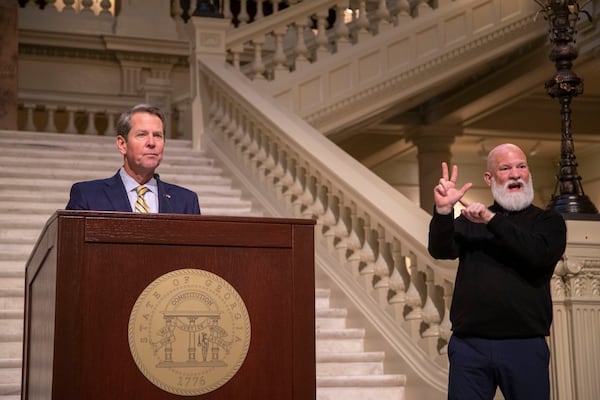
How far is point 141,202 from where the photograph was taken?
2.90 meters

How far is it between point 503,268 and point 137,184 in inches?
46.0

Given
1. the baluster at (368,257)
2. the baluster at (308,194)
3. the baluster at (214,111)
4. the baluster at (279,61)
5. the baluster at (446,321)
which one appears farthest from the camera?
the baluster at (279,61)

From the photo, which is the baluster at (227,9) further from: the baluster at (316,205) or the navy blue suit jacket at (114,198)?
the navy blue suit jacket at (114,198)

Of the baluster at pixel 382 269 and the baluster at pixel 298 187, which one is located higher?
the baluster at pixel 298 187

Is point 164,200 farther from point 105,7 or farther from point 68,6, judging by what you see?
point 105,7

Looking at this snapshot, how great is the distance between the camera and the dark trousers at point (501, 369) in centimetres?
304

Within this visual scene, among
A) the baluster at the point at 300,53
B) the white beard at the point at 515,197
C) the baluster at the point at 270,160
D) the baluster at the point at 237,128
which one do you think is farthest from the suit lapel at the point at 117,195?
the baluster at the point at 300,53

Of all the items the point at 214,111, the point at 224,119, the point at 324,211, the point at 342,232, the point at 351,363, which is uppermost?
the point at 214,111

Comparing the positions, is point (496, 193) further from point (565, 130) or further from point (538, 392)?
point (565, 130)

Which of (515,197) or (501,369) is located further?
(515,197)

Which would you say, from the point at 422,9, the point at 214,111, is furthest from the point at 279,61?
the point at 422,9

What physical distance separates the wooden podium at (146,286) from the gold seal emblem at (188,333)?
2cm

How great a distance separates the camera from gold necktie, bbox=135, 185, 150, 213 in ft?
9.45

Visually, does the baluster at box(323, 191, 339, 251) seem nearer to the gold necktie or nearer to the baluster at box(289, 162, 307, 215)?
the baluster at box(289, 162, 307, 215)
